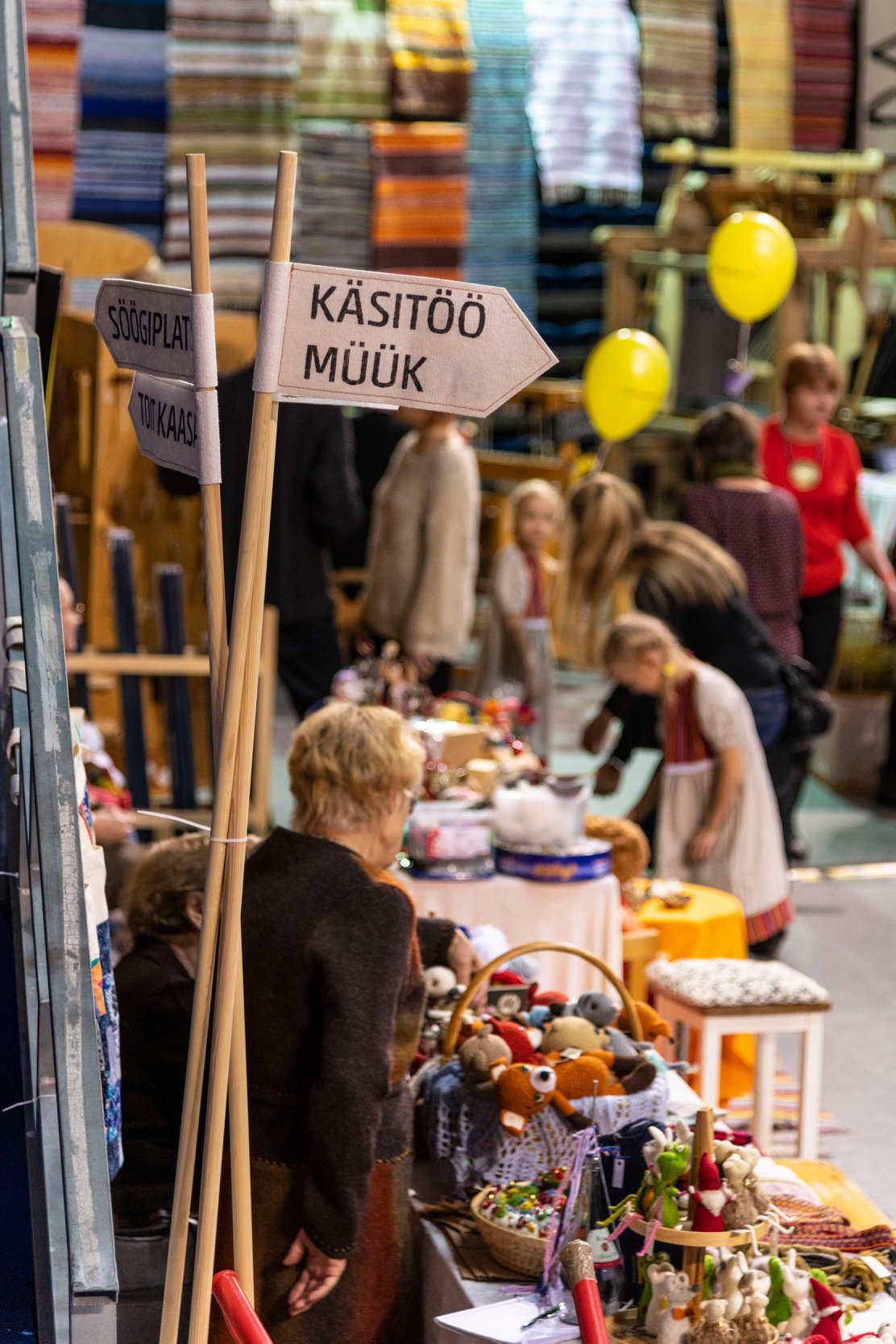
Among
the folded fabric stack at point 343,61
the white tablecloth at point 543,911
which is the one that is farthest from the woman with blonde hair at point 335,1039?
the folded fabric stack at point 343,61

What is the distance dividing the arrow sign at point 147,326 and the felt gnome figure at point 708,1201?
3.52 ft

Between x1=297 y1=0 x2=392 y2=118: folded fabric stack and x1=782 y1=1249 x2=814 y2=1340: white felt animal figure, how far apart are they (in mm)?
8181

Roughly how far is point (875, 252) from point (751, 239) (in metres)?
1.53

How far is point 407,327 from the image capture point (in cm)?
170

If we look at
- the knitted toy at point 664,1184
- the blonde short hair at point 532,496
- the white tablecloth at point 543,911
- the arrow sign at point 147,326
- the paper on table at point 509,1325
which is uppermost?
the arrow sign at point 147,326

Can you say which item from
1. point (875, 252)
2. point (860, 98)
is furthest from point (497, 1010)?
point (860, 98)

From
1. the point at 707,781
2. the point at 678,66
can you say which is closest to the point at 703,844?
the point at 707,781

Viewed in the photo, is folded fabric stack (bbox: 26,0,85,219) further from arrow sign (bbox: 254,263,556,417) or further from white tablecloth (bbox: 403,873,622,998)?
arrow sign (bbox: 254,263,556,417)

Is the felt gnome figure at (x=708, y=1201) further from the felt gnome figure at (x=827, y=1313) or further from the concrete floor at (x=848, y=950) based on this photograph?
the concrete floor at (x=848, y=950)

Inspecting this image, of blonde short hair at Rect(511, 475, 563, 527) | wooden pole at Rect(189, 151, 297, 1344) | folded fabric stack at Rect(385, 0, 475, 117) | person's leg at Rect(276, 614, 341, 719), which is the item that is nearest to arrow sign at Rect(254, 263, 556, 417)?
wooden pole at Rect(189, 151, 297, 1344)

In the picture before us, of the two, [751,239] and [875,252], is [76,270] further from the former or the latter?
[875,252]

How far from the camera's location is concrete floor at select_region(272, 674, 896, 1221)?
3803 millimetres

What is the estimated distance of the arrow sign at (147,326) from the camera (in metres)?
1.76

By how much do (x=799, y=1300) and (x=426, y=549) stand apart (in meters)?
3.82
